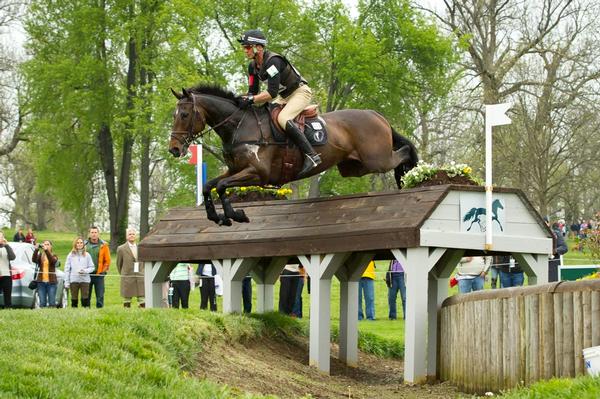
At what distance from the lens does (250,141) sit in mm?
15203

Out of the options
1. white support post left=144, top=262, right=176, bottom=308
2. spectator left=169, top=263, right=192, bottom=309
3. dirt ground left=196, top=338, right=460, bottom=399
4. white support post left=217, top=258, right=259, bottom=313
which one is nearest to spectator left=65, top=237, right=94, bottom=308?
spectator left=169, top=263, right=192, bottom=309

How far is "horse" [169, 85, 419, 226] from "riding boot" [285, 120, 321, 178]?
0.21 m

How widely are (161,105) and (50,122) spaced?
26.2 feet

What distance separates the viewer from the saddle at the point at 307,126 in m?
15.3

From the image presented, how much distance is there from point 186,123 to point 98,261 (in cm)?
882

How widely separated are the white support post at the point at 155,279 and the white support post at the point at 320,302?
3133mm

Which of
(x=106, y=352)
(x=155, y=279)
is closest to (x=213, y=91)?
(x=155, y=279)

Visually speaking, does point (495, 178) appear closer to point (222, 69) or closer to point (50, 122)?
point (222, 69)

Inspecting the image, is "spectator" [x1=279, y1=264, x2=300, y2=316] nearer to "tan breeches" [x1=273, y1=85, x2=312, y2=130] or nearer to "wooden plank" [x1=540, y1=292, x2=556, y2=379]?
"tan breeches" [x1=273, y1=85, x2=312, y2=130]

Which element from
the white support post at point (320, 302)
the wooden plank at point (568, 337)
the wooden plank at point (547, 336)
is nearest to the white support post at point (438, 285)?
the white support post at point (320, 302)

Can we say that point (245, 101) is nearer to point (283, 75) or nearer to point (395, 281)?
point (283, 75)

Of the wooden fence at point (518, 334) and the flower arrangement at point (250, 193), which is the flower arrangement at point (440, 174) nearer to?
the wooden fence at point (518, 334)

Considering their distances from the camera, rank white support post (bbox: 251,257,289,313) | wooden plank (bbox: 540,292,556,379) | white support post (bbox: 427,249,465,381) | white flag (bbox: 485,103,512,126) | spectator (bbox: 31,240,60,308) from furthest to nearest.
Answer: spectator (bbox: 31,240,60,308)
white support post (bbox: 251,257,289,313)
white support post (bbox: 427,249,465,381)
white flag (bbox: 485,103,512,126)
wooden plank (bbox: 540,292,556,379)

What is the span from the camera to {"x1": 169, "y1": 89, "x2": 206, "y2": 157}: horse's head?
1516 cm
